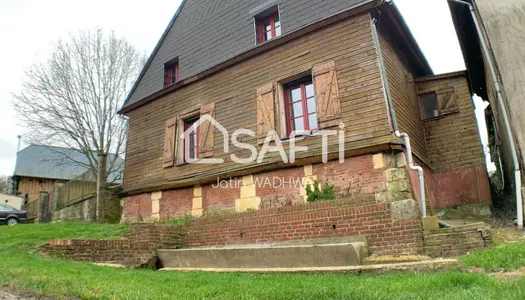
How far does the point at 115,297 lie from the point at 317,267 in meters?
3.30

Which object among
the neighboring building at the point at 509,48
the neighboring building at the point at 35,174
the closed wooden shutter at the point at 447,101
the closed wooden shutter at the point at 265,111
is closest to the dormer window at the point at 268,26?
the closed wooden shutter at the point at 265,111

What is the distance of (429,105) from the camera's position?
457 inches

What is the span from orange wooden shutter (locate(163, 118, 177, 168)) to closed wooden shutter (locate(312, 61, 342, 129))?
5.48 metres

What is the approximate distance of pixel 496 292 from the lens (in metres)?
3.30

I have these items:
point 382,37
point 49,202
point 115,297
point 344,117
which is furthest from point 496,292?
point 49,202

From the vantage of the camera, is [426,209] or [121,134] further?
[121,134]

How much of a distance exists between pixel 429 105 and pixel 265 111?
5400mm

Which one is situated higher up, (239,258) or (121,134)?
(121,134)

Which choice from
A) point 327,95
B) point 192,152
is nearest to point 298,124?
point 327,95

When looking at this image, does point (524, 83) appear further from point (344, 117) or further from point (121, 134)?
point (121, 134)

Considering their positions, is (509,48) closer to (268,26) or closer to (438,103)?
(438,103)

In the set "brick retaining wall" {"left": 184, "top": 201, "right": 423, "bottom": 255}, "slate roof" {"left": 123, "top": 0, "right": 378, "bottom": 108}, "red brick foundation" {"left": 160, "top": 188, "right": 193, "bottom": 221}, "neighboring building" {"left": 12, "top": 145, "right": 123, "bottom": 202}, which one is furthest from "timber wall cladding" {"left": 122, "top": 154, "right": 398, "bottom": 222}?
"neighboring building" {"left": 12, "top": 145, "right": 123, "bottom": 202}

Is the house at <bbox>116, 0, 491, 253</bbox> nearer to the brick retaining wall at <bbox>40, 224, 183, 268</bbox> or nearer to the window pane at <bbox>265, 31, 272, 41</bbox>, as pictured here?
the window pane at <bbox>265, 31, 272, 41</bbox>

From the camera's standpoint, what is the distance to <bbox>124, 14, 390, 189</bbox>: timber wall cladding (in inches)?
338
